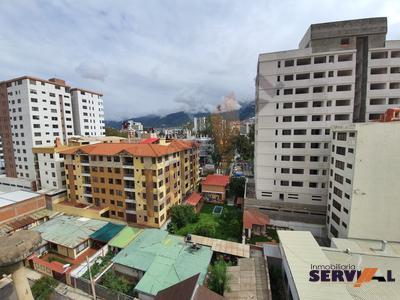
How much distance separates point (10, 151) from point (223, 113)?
6534 cm

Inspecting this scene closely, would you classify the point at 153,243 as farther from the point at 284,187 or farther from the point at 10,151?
the point at 10,151

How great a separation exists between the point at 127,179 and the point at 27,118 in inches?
1514

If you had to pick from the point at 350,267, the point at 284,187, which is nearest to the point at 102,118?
the point at 284,187

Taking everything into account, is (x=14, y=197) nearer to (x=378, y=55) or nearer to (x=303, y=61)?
(x=303, y=61)

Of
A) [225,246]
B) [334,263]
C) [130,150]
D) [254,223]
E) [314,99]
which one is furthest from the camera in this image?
[314,99]

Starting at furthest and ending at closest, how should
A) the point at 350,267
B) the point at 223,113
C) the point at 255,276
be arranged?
the point at 223,113 → the point at 255,276 → the point at 350,267

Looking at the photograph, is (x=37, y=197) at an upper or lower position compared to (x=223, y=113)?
lower

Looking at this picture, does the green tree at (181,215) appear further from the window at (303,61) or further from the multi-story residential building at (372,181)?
the window at (303,61)

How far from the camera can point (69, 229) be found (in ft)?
95.5

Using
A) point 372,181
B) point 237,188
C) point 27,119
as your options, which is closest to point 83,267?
point 237,188

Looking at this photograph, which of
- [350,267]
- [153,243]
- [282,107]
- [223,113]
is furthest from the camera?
[223,113]

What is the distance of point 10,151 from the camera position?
173 ft

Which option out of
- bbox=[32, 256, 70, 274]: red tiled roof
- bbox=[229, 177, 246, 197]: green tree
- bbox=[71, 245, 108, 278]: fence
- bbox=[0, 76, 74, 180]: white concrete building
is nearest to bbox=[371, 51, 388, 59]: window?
bbox=[229, 177, 246, 197]: green tree

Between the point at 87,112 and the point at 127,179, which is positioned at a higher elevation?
the point at 87,112
